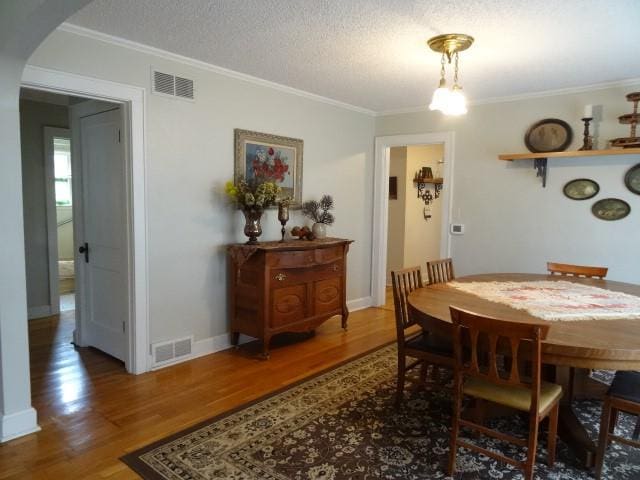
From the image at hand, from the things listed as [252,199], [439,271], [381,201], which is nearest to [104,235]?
[252,199]

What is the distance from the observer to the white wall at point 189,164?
306cm

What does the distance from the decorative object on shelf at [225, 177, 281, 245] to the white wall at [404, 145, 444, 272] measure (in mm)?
3523

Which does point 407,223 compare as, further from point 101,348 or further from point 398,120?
point 101,348

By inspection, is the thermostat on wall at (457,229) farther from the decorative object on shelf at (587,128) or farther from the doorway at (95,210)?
the doorway at (95,210)

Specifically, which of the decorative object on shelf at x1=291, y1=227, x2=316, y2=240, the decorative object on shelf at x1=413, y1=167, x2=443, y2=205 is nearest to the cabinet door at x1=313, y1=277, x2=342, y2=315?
the decorative object on shelf at x1=291, y1=227, x2=316, y2=240

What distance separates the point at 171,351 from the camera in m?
3.50

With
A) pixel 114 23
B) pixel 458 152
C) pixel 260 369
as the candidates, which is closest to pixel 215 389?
pixel 260 369

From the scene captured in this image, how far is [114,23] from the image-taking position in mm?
2734

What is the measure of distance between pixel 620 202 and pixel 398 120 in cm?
244

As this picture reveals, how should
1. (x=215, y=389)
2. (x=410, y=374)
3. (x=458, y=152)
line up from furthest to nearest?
(x=458, y=152) → (x=410, y=374) → (x=215, y=389)

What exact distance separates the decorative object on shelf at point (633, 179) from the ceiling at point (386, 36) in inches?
31.3

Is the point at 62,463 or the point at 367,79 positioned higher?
the point at 367,79

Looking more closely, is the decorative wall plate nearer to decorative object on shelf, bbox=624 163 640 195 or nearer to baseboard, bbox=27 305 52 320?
decorative object on shelf, bbox=624 163 640 195

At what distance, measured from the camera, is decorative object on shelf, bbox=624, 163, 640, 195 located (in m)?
3.79
